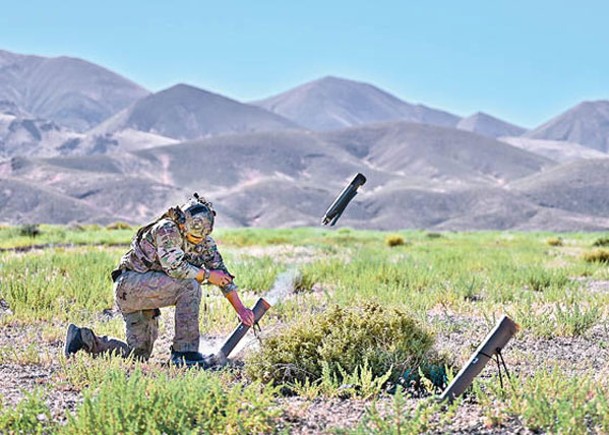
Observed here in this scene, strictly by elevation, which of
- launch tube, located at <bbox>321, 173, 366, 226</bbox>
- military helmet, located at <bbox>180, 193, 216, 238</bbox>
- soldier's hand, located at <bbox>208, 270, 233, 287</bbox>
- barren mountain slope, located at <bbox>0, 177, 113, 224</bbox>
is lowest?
barren mountain slope, located at <bbox>0, 177, 113, 224</bbox>

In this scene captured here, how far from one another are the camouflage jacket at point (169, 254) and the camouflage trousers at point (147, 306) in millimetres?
102

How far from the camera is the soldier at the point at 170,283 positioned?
6.28m

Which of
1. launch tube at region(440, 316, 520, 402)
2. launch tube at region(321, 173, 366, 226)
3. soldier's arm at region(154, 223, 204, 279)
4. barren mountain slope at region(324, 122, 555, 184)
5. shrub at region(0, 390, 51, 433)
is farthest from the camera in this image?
barren mountain slope at region(324, 122, 555, 184)

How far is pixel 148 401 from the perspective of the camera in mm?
4402

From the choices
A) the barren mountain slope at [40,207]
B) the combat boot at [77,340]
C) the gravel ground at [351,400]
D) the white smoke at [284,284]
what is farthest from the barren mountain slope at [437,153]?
the combat boot at [77,340]

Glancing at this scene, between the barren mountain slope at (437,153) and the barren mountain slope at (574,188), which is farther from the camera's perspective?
the barren mountain slope at (437,153)

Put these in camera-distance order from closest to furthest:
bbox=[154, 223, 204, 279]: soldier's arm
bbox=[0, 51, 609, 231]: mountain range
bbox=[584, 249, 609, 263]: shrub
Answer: bbox=[154, 223, 204, 279]: soldier's arm, bbox=[584, 249, 609, 263]: shrub, bbox=[0, 51, 609, 231]: mountain range

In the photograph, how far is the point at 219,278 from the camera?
21.0 feet

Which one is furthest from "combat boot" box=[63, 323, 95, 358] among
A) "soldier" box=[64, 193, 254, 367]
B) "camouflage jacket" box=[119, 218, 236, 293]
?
"camouflage jacket" box=[119, 218, 236, 293]

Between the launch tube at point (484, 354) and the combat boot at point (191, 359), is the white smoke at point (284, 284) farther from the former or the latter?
the launch tube at point (484, 354)

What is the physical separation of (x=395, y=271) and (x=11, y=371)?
738cm

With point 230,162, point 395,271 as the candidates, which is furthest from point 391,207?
point 395,271

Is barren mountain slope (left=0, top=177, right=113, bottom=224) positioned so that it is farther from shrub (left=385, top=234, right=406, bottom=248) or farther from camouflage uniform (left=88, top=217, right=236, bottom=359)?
camouflage uniform (left=88, top=217, right=236, bottom=359)

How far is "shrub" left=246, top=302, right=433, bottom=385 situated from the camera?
18.7 ft
